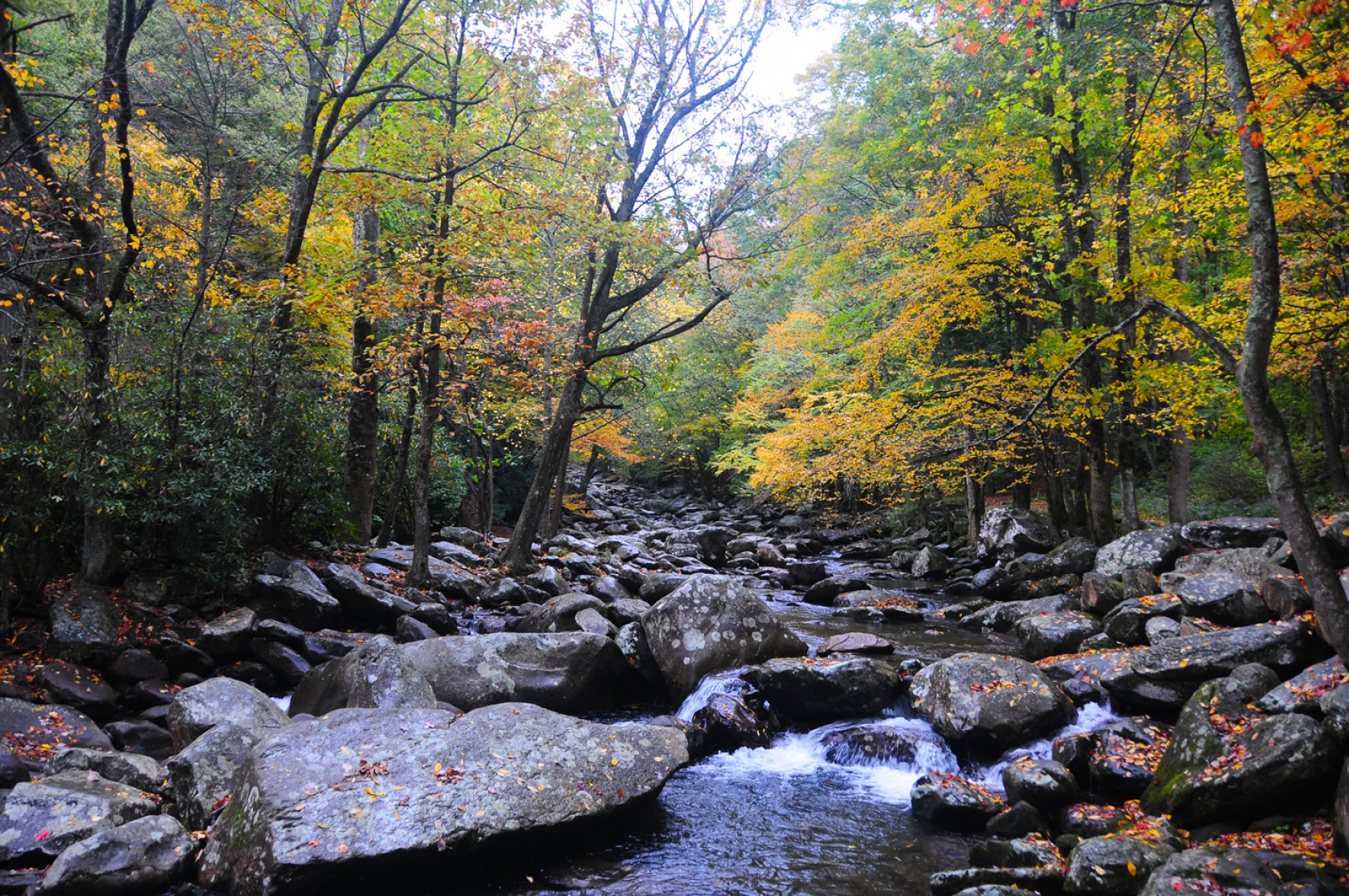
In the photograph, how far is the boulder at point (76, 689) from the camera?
6555mm

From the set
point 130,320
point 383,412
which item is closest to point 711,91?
point 383,412

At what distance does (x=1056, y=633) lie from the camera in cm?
990

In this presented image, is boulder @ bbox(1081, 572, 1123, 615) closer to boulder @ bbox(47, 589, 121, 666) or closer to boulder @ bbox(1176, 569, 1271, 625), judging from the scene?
boulder @ bbox(1176, 569, 1271, 625)

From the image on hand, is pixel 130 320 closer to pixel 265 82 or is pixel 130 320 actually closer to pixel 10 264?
pixel 10 264

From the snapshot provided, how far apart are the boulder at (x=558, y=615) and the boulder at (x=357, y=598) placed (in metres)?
1.73

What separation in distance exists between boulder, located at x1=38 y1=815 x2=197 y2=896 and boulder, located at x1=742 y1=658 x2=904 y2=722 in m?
5.66

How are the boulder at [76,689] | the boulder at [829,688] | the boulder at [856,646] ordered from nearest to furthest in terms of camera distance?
the boulder at [76,689] → the boulder at [829,688] → the boulder at [856,646]

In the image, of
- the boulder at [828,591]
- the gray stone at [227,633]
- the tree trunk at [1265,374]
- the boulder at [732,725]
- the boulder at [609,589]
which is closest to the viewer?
the tree trunk at [1265,374]

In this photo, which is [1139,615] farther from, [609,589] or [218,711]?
[218,711]

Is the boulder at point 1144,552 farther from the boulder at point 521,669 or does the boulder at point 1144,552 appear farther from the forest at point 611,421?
the boulder at point 521,669

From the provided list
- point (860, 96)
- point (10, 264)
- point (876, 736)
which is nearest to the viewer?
point (10, 264)

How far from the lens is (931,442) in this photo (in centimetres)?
1445

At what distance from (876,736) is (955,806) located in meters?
1.51

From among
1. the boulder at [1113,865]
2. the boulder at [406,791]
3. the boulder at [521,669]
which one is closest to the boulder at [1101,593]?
the boulder at [1113,865]
